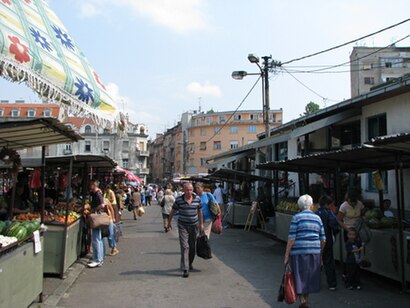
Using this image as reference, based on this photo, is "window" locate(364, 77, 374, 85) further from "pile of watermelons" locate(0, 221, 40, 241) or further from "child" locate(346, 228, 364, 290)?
"pile of watermelons" locate(0, 221, 40, 241)

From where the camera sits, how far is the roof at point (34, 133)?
491cm

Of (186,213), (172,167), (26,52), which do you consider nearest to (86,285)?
(186,213)

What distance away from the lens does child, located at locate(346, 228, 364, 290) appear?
7.24 metres

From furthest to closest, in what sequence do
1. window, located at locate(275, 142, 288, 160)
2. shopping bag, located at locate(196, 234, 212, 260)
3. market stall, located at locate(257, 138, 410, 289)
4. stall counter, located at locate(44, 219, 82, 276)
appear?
window, located at locate(275, 142, 288, 160)
shopping bag, located at locate(196, 234, 212, 260)
stall counter, located at locate(44, 219, 82, 276)
market stall, located at locate(257, 138, 410, 289)

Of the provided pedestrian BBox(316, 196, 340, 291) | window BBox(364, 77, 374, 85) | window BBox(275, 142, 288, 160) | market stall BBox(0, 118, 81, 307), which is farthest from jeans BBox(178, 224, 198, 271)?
window BBox(364, 77, 374, 85)

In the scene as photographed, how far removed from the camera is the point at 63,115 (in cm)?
542

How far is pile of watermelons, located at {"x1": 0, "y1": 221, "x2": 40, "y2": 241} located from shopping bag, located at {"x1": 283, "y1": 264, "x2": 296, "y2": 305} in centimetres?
354

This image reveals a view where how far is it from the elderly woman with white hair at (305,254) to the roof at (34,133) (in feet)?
11.2

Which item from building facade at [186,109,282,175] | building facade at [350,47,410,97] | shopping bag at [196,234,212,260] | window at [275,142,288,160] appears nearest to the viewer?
shopping bag at [196,234,212,260]

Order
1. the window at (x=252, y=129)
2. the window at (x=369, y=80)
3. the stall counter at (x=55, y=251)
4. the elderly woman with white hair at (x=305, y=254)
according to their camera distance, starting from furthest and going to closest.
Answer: the window at (x=252, y=129)
the window at (x=369, y=80)
the stall counter at (x=55, y=251)
the elderly woman with white hair at (x=305, y=254)

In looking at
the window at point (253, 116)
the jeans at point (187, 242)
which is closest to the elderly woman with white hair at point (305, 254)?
the jeans at point (187, 242)

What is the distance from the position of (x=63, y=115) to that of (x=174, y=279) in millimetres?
4026

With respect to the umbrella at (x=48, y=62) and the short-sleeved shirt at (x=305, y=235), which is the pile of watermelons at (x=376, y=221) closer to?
the short-sleeved shirt at (x=305, y=235)

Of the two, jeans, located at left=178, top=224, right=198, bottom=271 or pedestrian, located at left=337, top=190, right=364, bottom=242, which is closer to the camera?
pedestrian, located at left=337, top=190, right=364, bottom=242
